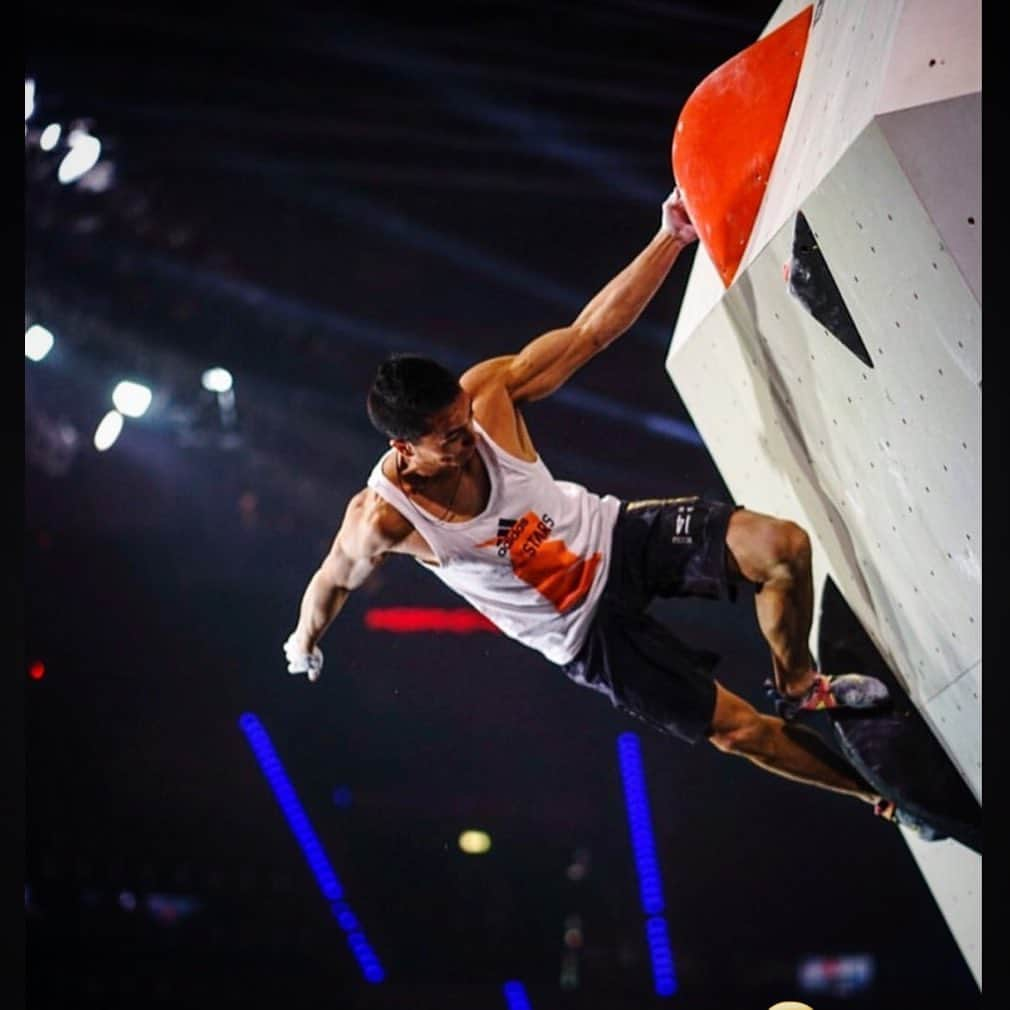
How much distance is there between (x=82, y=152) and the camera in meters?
3.77

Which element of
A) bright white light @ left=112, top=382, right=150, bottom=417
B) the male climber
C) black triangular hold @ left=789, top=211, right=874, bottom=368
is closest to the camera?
black triangular hold @ left=789, top=211, right=874, bottom=368

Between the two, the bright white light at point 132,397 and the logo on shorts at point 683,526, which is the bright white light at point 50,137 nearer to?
the bright white light at point 132,397

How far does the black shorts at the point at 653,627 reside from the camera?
344 centimetres

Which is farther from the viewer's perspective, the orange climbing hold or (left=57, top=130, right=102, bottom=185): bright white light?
(left=57, top=130, right=102, bottom=185): bright white light

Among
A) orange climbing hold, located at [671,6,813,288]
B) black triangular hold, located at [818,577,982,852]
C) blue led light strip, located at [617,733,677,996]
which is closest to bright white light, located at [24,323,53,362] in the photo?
orange climbing hold, located at [671,6,813,288]

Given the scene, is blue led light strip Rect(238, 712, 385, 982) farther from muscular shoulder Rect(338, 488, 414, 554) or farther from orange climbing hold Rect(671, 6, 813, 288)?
orange climbing hold Rect(671, 6, 813, 288)

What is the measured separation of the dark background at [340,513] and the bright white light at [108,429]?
0.02 metres

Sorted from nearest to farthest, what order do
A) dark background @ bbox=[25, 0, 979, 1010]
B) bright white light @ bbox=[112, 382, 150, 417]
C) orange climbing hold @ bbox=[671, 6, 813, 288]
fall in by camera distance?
orange climbing hold @ bbox=[671, 6, 813, 288] < dark background @ bbox=[25, 0, 979, 1010] < bright white light @ bbox=[112, 382, 150, 417]

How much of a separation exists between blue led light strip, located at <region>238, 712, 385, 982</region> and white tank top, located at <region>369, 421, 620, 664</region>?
0.70 metres

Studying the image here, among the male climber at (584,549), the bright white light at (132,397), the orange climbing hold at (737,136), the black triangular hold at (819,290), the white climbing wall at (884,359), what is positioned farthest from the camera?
the bright white light at (132,397)

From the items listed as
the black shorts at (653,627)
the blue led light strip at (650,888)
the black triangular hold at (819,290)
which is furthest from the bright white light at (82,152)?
the blue led light strip at (650,888)

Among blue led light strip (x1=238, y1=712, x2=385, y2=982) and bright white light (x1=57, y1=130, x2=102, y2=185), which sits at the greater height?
bright white light (x1=57, y1=130, x2=102, y2=185)

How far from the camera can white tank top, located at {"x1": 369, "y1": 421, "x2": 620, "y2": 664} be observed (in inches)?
135

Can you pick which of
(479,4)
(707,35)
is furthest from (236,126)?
(707,35)
